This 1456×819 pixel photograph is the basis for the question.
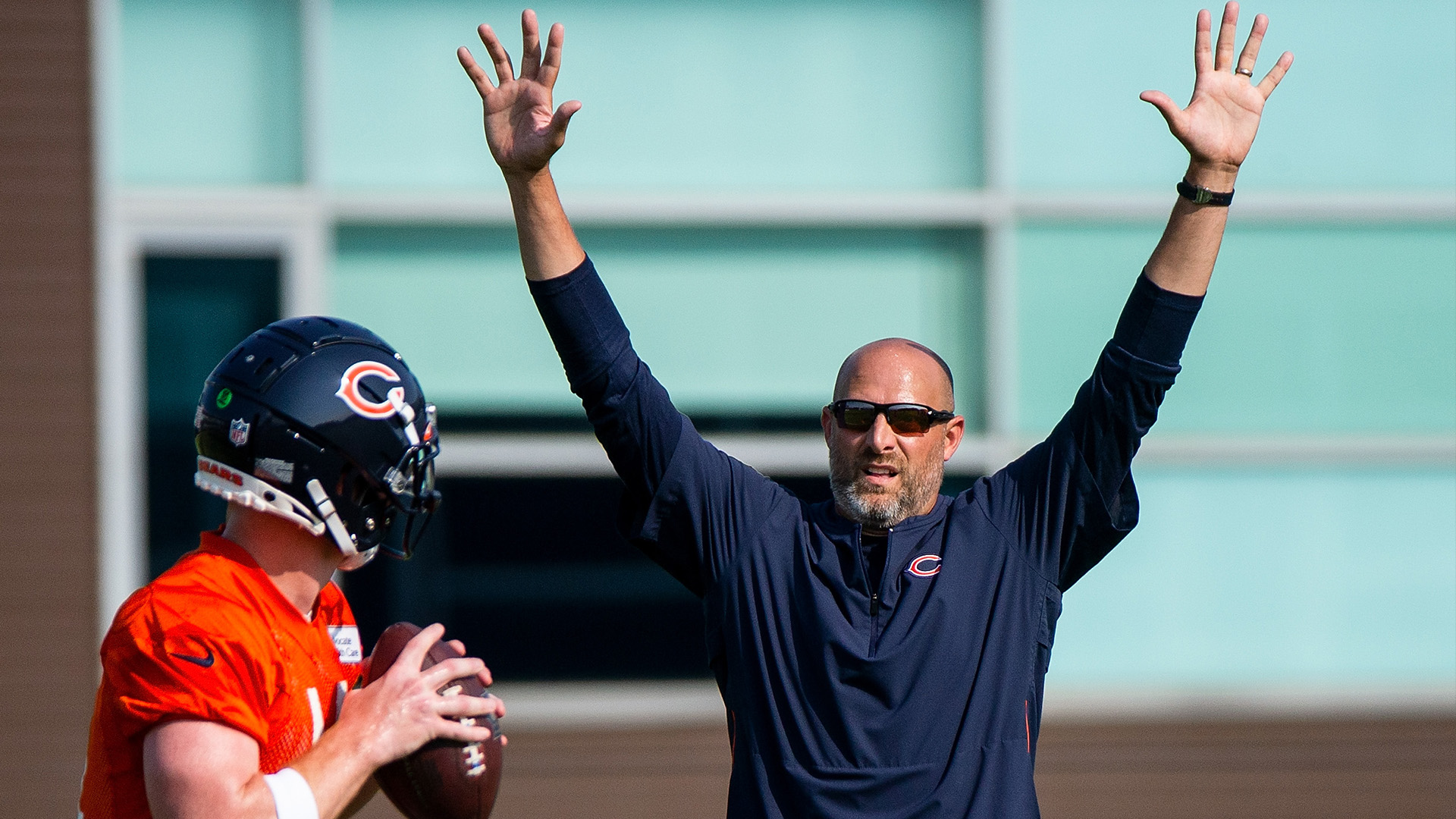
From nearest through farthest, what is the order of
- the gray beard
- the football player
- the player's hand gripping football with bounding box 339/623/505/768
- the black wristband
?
the football player
the player's hand gripping football with bounding box 339/623/505/768
the black wristband
the gray beard

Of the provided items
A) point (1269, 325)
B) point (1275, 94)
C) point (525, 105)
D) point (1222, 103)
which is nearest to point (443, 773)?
point (525, 105)

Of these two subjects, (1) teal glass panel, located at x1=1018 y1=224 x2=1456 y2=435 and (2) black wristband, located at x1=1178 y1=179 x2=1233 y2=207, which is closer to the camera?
(2) black wristband, located at x1=1178 y1=179 x2=1233 y2=207

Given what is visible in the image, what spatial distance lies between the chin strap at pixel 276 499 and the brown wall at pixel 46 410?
3.25 m

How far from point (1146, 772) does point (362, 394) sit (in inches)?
160

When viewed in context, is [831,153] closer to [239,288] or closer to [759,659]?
[239,288]

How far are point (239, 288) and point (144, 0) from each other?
1237 mm

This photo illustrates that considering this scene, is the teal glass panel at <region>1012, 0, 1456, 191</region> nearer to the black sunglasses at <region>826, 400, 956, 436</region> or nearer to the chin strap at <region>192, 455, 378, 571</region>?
the black sunglasses at <region>826, 400, 956, 436</region>

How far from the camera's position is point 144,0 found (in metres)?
5.50

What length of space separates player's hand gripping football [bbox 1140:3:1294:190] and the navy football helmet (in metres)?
1.70

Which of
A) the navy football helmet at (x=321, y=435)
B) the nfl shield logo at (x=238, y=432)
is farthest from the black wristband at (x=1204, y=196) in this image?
the nfl shield logo at (x=238, y=432)

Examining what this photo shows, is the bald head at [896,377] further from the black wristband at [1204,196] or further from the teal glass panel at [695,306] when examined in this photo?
the teal glass panel at [695,306]

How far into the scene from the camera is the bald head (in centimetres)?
313

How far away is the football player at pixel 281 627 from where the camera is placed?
2.08 meters

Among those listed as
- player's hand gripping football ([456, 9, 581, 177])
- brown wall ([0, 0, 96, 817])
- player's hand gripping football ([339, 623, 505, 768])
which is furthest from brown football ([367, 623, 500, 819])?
brown wall ([0, 0, 96, 817])
